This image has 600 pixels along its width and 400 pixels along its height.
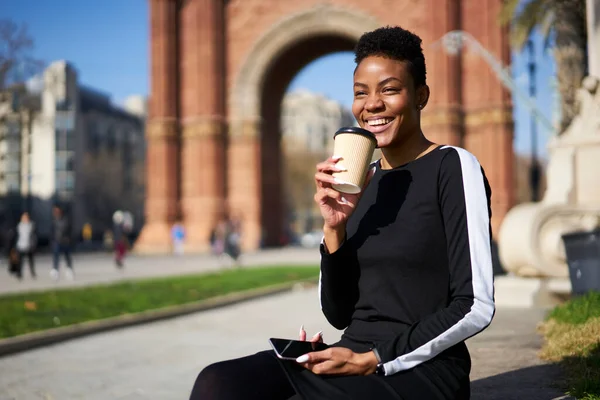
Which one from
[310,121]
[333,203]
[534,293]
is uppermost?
[310,121]

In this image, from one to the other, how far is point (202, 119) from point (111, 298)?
889 inches

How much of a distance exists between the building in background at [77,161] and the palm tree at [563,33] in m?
58.6

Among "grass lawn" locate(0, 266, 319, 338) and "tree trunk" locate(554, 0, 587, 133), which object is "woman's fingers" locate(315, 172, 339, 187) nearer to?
"grass lawn" locate(0, 266, 319, 338)

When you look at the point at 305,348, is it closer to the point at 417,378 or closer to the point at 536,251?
the point at 417,378

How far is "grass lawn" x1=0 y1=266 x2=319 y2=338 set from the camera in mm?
9328

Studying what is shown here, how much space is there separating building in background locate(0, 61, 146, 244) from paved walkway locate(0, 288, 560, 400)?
2516 inches

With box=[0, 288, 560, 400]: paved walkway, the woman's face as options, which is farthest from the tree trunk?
the woman's face

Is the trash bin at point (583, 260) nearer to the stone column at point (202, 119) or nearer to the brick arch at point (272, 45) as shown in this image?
the brick arch at point (272, 45)

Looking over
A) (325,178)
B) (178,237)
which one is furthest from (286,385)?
(178,237)

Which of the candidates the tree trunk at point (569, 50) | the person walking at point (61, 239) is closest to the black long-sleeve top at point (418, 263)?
the tree trunk at point (569, 50)

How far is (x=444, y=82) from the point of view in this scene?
30922 mm

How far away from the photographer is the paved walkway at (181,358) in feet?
15.4

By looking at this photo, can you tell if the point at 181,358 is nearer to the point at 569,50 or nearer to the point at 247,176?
the point at 569,50

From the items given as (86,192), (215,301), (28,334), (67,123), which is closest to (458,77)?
(215,301)
